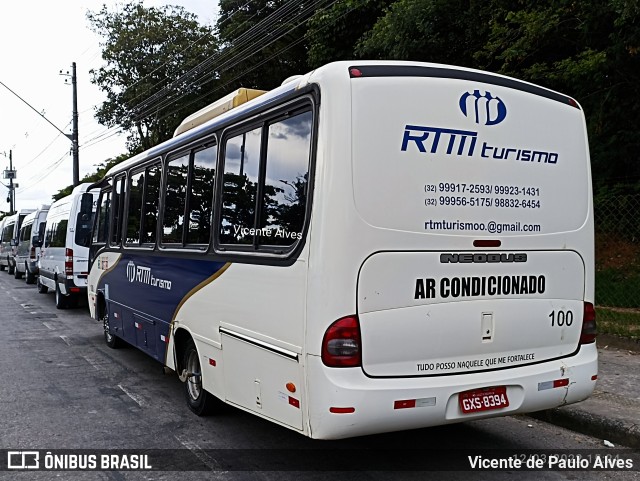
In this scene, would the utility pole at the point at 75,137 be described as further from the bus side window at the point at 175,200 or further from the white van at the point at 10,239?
the bus side window at the point at 175,200

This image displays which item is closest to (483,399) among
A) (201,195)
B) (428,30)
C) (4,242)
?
(201,195)

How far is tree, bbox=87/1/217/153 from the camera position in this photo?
99.7ft

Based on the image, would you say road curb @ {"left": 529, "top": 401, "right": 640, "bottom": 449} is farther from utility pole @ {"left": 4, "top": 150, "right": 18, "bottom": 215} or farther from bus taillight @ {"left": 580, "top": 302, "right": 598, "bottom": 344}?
utility pole @ {"left": 4, "top": 150, "right": 18, "bottom": 215}

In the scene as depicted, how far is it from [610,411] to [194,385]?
3.92m

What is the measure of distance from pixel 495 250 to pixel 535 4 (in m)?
9.31

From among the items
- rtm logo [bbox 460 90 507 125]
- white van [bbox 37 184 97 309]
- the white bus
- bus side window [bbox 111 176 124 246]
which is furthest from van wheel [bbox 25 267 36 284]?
rtm logo [bbox 460 90 507 125]

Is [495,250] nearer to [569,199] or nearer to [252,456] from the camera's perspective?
[569,199]

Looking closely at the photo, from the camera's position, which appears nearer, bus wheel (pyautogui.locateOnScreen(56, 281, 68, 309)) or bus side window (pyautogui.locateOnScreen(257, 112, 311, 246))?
bus side window (pyautogui.locateOnScreen(257, 112, 311, 246))

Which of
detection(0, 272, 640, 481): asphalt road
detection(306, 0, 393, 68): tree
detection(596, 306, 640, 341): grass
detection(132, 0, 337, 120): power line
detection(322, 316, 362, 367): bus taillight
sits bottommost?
detection(0, 272, 640, 481): asphalt road

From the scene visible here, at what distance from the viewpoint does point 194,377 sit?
254 inches

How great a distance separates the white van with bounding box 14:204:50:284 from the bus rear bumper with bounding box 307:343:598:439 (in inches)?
683

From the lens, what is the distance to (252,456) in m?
5.30

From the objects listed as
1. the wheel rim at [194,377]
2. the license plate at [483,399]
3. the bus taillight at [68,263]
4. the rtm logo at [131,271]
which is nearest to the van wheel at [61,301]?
the bus taillight at [68,263]

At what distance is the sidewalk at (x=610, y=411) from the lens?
5.75m
